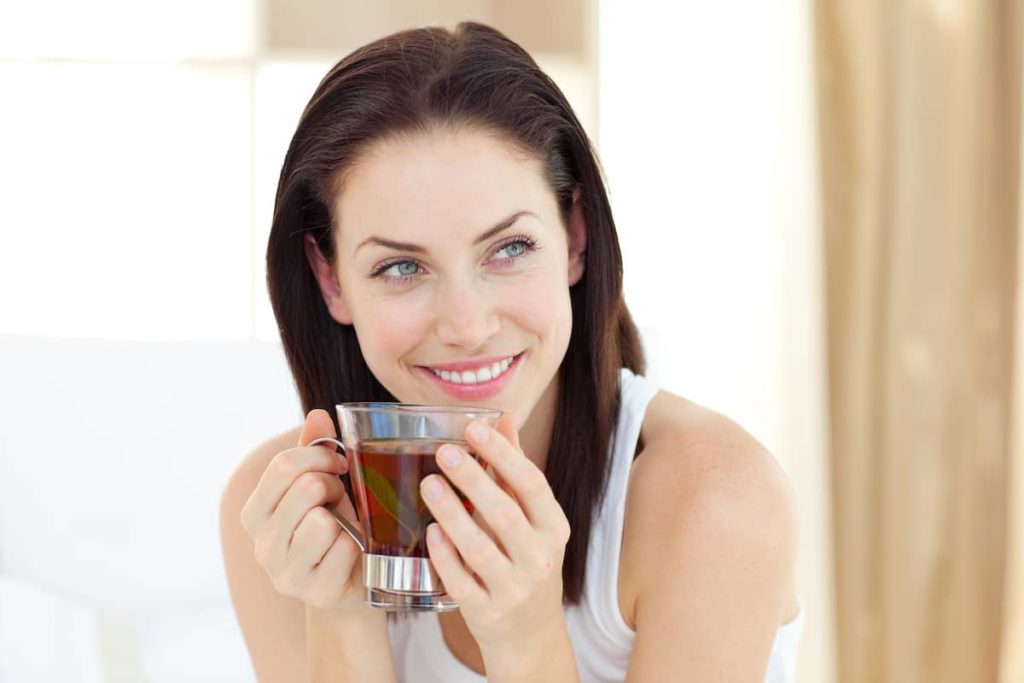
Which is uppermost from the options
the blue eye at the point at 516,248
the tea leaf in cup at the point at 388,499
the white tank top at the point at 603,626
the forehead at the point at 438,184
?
the forehead at the point at 438,184

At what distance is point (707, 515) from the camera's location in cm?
161

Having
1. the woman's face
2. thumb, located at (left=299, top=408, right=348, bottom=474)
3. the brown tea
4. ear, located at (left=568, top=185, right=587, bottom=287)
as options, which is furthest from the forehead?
the brown tea

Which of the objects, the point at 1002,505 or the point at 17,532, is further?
the point at 1002,505

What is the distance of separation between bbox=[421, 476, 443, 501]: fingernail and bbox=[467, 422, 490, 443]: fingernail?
0.19ft

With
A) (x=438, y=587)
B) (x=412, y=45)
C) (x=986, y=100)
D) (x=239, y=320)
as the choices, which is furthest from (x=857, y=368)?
(x=438, y=587)

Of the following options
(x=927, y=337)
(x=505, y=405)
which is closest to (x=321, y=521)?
(x=505, y=405)

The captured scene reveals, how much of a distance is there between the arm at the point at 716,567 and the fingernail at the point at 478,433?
47cm

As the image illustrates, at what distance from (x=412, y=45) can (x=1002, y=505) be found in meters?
2.11

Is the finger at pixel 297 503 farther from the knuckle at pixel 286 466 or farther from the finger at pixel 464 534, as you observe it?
the finger at pixel 464 534

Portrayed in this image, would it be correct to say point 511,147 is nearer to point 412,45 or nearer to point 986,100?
point 412,45

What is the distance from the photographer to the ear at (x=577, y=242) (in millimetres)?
1730

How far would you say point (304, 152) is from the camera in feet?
5.52

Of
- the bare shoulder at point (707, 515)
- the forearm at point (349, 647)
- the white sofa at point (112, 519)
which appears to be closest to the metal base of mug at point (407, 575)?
the forearm at point (349, 647)

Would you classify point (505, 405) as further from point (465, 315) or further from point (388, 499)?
point (388, 499)
